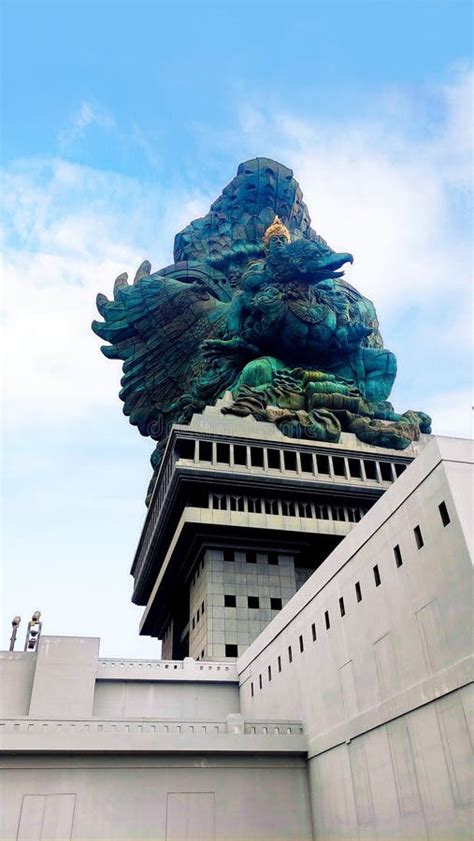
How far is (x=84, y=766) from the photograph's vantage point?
59.2 ft

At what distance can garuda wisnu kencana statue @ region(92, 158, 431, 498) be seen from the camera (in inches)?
1809

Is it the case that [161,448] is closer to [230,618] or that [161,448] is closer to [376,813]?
[230,618]

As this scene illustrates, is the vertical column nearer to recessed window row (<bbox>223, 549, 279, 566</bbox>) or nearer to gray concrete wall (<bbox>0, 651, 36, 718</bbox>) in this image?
recessed window row (<bbox>223, 549, 279, 566</bbox>)

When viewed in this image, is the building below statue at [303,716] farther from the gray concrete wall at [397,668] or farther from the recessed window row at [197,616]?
the recessed window row at [197,616]

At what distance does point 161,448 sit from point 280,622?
34549mm

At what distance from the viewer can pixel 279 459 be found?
4172 centimetres

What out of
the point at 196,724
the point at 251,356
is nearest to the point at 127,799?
the point at 196,724

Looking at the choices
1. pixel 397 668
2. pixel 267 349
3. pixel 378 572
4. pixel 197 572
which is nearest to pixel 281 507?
pixel 197 572

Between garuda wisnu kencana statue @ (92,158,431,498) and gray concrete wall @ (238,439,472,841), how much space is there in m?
26.3

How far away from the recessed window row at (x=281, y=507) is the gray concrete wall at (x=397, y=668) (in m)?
20.1

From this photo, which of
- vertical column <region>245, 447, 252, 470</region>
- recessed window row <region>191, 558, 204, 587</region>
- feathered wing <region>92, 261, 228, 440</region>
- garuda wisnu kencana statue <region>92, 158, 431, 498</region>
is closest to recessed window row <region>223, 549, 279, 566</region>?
recessed window row <region>191, 558, 204, 587</region>

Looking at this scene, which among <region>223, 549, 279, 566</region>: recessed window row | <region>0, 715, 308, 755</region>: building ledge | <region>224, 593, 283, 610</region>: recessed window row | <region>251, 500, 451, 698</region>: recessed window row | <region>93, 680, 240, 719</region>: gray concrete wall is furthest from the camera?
<region>223, 549, 279, 566</region>: recessed window row

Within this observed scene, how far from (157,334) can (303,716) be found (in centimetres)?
4266

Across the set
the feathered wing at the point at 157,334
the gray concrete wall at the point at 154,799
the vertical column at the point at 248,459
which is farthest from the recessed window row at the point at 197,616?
the feathered wing at the point at 157,334
